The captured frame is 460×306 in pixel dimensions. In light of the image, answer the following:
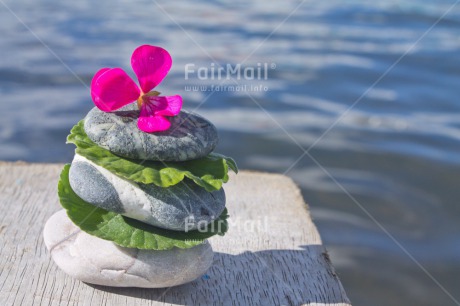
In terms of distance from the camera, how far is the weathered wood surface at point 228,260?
2.52 metres

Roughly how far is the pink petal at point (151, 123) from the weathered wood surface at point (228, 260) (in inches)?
25.5

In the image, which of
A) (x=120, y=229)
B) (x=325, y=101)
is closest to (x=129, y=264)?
(x=120, y=229)

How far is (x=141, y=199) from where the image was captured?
7.73 ft

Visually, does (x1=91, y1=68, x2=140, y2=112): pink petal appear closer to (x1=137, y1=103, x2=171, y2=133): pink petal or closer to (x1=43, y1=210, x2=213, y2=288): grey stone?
(x1=137, y1=103, x2=171, y2=133): pink petal

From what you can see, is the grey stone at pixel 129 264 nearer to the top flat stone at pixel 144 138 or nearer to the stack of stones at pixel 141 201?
the stack of stones at pixel 141 201

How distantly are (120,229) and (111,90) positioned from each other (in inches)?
19.4

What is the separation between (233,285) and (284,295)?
202 millimetres

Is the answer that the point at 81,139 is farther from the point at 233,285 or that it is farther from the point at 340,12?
the point at 340,12

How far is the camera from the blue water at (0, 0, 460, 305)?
13.6ft

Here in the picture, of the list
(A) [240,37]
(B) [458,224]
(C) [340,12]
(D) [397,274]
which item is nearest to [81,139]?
(D) [397,274]

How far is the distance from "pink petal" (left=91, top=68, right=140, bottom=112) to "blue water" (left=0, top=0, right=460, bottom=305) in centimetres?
194

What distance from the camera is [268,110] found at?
584cm

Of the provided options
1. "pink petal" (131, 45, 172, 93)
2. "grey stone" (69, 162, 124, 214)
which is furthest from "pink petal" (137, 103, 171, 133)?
"grey stone" (69, 162, 124, 214)

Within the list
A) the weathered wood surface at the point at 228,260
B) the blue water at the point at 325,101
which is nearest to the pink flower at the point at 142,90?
the weathered wood surface at the point at 228,260
